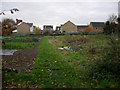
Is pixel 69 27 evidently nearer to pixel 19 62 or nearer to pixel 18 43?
pixel 18 43

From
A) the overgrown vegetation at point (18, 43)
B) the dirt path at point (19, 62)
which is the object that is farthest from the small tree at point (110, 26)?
the dirt path at point (19, 62)

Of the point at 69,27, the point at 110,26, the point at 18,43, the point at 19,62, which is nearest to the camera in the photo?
the point at 19,62

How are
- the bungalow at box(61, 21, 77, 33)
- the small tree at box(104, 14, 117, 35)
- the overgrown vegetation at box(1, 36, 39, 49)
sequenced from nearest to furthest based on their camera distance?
1. the overgrown vegetation at box(1, 36, 39, 49)
2. the small tree at box(104, 14, 117, 35)
3. the bungalow at box(61, 21, 77, 33)

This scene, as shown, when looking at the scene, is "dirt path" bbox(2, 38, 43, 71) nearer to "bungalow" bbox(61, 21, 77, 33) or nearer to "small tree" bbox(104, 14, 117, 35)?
"small tree" bbox(104, 14, 117, 35)

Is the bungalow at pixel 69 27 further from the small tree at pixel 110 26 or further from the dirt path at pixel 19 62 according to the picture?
the dirt path at pixel 19 62

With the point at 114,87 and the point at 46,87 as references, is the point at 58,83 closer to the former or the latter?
the point at 46,87

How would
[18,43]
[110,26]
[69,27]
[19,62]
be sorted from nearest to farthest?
1. [19,62]
2. [18,43]
3. [110,26]
4. [69,27]

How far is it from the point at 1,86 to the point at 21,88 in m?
0.69

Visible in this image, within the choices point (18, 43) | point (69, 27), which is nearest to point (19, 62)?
point (18, 43)

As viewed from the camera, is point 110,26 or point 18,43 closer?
point 18,43

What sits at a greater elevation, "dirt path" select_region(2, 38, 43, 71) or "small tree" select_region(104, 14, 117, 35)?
"small tree" select_region(104, 14, 117, 35)

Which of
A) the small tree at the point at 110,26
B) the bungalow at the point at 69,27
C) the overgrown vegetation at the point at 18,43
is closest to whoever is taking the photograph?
the overgrown vegetation at the point at 18,43

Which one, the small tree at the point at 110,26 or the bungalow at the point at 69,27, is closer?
the small tree at the point at 110,26

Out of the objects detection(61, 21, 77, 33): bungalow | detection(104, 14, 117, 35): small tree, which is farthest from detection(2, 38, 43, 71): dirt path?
detection(61, 21, 77, 33): bungalow
